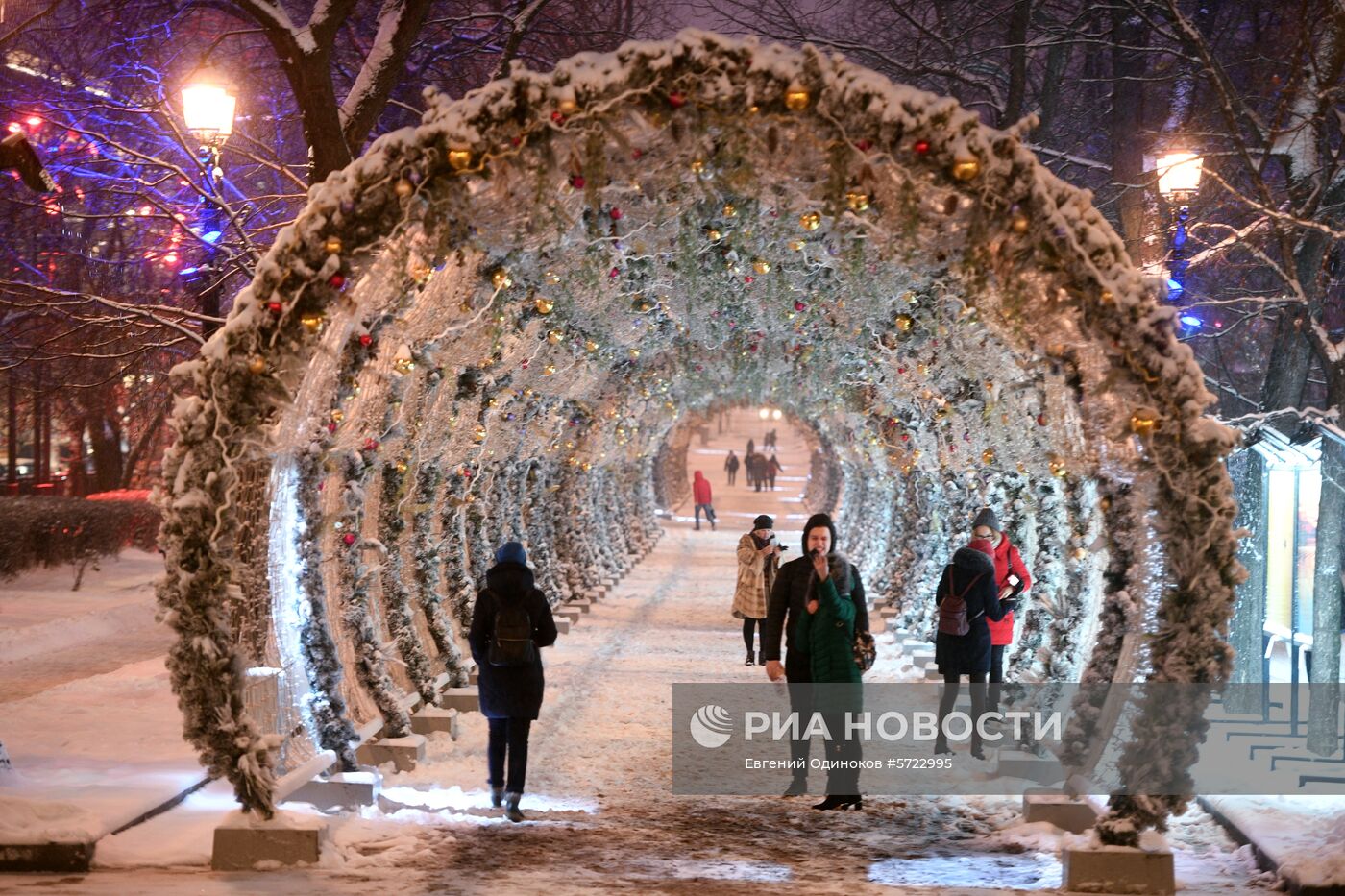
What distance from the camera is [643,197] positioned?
9000 mm

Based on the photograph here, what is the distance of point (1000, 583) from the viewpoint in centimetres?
1252

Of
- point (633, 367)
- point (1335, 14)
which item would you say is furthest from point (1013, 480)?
point (633, 367)

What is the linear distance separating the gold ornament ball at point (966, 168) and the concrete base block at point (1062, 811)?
396 centimetres

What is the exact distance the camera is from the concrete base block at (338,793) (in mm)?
9117

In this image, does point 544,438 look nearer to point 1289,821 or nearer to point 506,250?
point 506,250

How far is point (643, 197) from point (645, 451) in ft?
77.7

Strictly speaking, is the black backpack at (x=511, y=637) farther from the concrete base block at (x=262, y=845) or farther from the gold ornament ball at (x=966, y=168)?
the gold ornament ball at (x=966, y=168)

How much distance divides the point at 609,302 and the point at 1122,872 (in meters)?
8.29

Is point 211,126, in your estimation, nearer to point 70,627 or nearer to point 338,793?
point 338,793

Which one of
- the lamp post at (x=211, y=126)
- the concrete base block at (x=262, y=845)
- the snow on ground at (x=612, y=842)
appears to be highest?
the lamp post at (x=211, y=126)

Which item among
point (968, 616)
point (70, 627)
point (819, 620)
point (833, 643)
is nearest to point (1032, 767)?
point (968, 616)

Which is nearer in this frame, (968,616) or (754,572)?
(968,616)

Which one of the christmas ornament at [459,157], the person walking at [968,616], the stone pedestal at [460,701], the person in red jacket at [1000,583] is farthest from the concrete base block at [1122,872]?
the stone pedestal at [460,701]

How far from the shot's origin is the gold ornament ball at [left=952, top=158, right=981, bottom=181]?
7.27 meters
